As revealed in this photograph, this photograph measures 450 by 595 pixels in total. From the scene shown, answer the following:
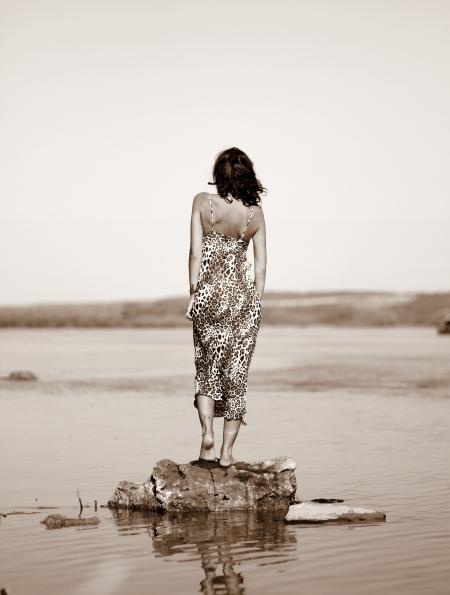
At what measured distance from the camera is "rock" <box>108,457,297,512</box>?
818 centimetres

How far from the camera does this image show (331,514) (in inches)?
303

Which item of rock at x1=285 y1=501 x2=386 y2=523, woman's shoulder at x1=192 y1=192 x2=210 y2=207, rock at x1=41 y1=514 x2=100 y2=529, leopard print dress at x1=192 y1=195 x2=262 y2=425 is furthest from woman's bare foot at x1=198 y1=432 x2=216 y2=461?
woman's shoulder at x1=192 y1=192 x2=210 y2=207

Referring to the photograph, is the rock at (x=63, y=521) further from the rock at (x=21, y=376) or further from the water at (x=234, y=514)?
the rock at (x=21, y=376)

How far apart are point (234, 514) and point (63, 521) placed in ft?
4.19

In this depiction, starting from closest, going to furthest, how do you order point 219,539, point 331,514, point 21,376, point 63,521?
point 219,539 < point 63,521 < point 331,514 < point 21,376

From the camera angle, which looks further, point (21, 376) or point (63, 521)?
point (21, 376)

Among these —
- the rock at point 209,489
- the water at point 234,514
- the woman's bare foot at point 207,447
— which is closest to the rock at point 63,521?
the water at point 234,514

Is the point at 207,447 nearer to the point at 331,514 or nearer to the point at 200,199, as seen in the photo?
A: the point at 331,514

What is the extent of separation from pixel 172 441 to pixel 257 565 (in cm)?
645

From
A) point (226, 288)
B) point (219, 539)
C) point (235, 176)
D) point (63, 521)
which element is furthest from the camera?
point (226, 288)

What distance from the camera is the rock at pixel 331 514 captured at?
770 cm

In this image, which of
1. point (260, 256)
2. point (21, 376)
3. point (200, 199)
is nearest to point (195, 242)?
point (200, 199)

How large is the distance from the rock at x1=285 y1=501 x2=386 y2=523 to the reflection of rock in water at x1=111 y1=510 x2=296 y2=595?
135 millimetres

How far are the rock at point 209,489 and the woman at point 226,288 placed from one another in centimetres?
19
